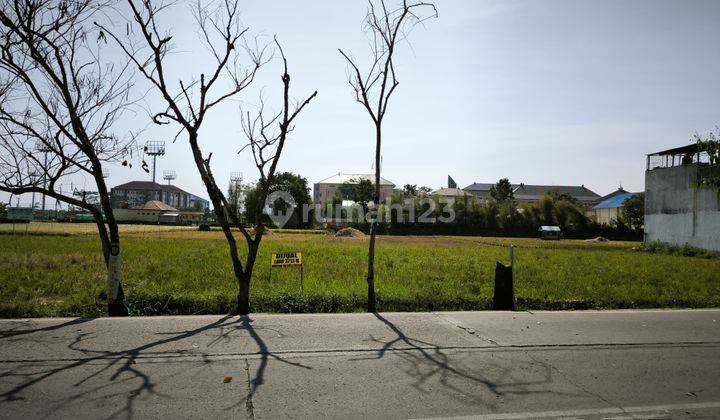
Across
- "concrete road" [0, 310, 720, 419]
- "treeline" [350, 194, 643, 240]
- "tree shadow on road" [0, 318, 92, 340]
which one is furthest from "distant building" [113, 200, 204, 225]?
"concrete road" [0, 310, 720, 419]

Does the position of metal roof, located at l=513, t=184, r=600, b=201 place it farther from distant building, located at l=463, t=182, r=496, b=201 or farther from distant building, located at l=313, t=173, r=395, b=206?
distant building, located at l=313, t=173, r=395, b=206

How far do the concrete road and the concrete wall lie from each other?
90.7 feet

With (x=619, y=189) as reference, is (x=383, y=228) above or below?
below

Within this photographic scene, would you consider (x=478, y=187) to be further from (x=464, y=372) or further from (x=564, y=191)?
(x=464, y=372)

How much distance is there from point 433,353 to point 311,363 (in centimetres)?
140

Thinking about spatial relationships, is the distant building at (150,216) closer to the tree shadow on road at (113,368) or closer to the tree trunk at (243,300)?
the tree trunk at (243,300)

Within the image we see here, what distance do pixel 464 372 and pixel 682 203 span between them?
34756 mm

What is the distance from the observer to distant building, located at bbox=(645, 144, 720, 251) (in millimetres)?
30422

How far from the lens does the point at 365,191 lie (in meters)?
97.1

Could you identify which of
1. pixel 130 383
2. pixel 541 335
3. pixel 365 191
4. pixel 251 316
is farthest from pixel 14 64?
pixel 365 191

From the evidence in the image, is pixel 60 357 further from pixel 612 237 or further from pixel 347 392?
pixel 612 237

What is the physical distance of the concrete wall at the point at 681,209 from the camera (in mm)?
30359

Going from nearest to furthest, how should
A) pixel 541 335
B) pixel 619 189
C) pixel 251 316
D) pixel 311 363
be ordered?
pixel 311 363 < pixel 541 335 < pixel 251 316 < pixel 619 189

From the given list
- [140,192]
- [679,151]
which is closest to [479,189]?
[140,192]
